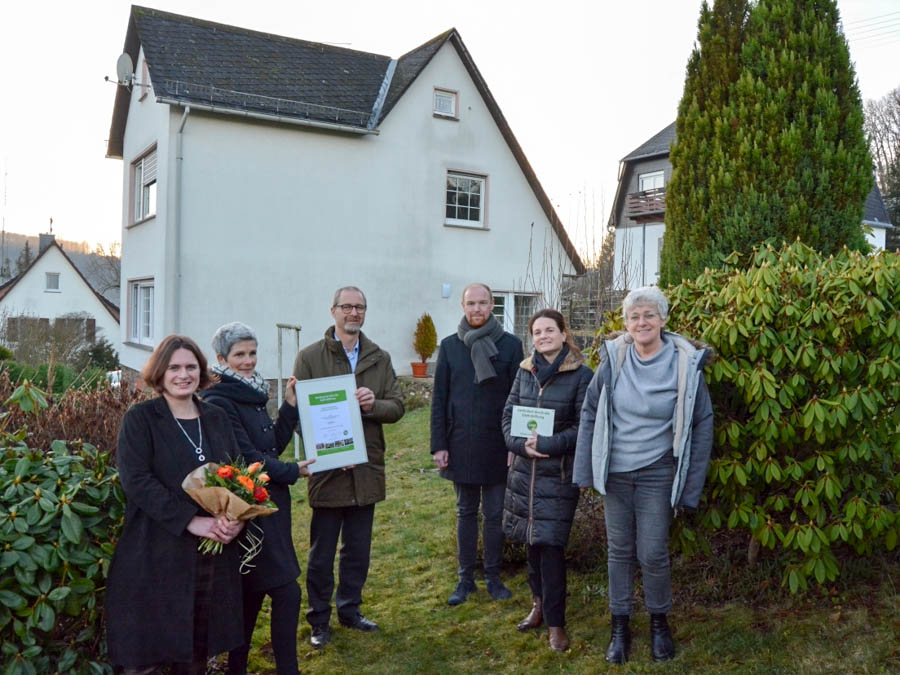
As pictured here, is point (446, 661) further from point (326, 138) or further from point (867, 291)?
point (326, 138)

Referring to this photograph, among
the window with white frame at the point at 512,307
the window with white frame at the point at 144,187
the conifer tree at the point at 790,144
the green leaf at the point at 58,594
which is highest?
the window with white frame at the point at 144,187

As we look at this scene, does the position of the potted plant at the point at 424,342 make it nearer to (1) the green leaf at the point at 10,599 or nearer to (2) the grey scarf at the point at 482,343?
(2) the grey scarf at the point at 482,343

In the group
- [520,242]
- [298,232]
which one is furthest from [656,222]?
[298,232]

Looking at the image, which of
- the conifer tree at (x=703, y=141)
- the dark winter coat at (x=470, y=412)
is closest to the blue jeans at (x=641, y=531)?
the dark winter coat at (x=470, y=412)

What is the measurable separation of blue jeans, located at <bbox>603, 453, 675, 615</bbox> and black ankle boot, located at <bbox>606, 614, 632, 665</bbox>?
0.05m

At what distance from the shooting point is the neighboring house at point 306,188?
14.8 metres

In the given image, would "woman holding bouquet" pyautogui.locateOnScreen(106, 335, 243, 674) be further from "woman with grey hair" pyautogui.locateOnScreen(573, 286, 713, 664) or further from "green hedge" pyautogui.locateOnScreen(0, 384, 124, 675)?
"woman with grey hair" pyautogui.locateOnScreen(573, 286, 713, 664)

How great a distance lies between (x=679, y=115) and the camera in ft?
23.0

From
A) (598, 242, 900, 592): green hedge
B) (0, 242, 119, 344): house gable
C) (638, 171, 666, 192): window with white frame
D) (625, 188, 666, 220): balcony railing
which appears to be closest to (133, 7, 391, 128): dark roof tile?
(598, 242, 900, 592): green hedge

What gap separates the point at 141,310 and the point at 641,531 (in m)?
15.0

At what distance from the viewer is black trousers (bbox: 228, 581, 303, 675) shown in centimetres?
364

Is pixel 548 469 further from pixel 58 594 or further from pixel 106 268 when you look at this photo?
pixel 106 268

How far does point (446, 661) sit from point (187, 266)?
12017mm

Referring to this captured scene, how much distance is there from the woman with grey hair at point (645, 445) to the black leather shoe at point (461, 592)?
131 centimetres
